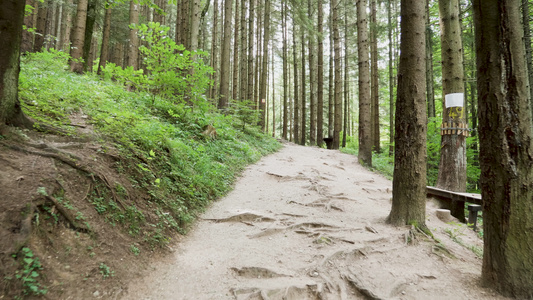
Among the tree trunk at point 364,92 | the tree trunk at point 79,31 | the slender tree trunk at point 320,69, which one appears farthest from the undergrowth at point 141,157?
the slender tree trunk at point 320,69

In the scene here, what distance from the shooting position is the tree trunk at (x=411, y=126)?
152 inches

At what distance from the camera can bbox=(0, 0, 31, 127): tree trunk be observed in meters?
2.78

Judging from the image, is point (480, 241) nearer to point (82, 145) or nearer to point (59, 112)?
point (82, 145)

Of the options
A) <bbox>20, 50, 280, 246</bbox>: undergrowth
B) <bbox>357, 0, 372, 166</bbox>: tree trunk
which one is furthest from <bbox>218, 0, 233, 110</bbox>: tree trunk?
<bbox>20, 50, 280, 246</bbox>: undergrowth

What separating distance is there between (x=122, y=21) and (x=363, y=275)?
20106 millimetres

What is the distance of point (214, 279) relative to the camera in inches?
109

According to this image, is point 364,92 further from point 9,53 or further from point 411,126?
point 9,53

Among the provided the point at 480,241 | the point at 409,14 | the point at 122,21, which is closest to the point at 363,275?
the point at 480,241

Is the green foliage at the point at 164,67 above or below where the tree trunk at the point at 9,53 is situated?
above

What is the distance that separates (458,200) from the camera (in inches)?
206

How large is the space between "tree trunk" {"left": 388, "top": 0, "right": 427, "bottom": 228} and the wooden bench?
1631mm

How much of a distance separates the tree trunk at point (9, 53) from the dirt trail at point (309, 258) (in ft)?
8.28

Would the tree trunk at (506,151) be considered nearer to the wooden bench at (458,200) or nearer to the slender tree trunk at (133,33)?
the wooden bench at (458,200)

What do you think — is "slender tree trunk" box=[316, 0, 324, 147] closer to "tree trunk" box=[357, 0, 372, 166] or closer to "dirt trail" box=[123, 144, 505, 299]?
"tree trunk" box=[357, 0, 372, 166]
